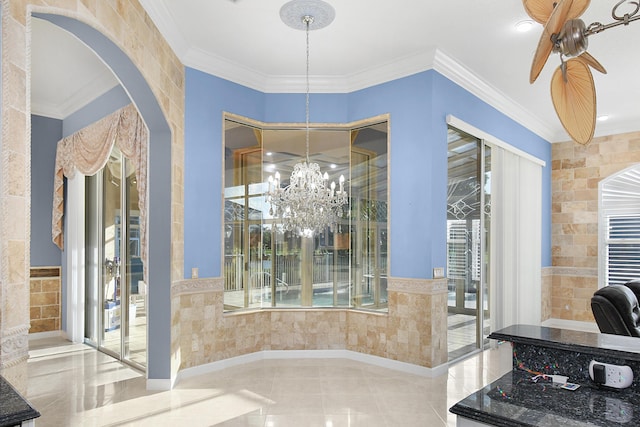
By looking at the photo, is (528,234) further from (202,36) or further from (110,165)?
(110,165)

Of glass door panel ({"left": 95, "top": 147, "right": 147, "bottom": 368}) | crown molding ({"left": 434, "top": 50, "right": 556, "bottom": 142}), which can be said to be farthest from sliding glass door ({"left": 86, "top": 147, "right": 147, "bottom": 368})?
crown molding ({"left": 434, "top": 50, "right": 556, "bottom": 142})

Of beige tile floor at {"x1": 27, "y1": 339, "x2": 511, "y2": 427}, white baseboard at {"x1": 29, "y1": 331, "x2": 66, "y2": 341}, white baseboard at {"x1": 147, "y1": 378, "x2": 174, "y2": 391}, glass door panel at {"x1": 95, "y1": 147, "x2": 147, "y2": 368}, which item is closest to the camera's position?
beige tile floor at {"x1": 27, "y1": 339, "x2": 511, "y2": 427}

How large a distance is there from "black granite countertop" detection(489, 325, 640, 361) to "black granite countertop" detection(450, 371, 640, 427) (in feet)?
0.44

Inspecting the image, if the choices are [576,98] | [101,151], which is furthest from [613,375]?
[101,151]

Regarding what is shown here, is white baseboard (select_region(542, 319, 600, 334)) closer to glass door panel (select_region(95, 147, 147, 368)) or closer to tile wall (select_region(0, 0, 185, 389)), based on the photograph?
glass door panel (select_region(95, 147, 147, 368))

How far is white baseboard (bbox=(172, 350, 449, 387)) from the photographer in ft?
13.6

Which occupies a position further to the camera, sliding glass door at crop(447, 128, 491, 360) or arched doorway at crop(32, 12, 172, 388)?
sliding glass door at crop(447, 128, 491, 360)

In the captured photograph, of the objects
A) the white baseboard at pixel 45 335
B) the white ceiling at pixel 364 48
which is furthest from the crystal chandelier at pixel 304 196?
the white baseboard at pixel 45 335

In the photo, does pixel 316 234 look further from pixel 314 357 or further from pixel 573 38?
pixel 573 38

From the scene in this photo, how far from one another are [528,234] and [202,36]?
5040 millimetres

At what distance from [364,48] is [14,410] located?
12.8 ft

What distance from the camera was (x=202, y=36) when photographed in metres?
3.90

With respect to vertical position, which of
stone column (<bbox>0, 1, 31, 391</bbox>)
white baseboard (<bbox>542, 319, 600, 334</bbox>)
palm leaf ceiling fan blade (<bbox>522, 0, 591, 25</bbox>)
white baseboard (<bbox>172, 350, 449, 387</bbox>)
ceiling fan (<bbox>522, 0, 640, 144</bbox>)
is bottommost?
white baseboard (<bbox>542, 319, 600, 334</bbox>)

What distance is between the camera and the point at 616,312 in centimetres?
366
